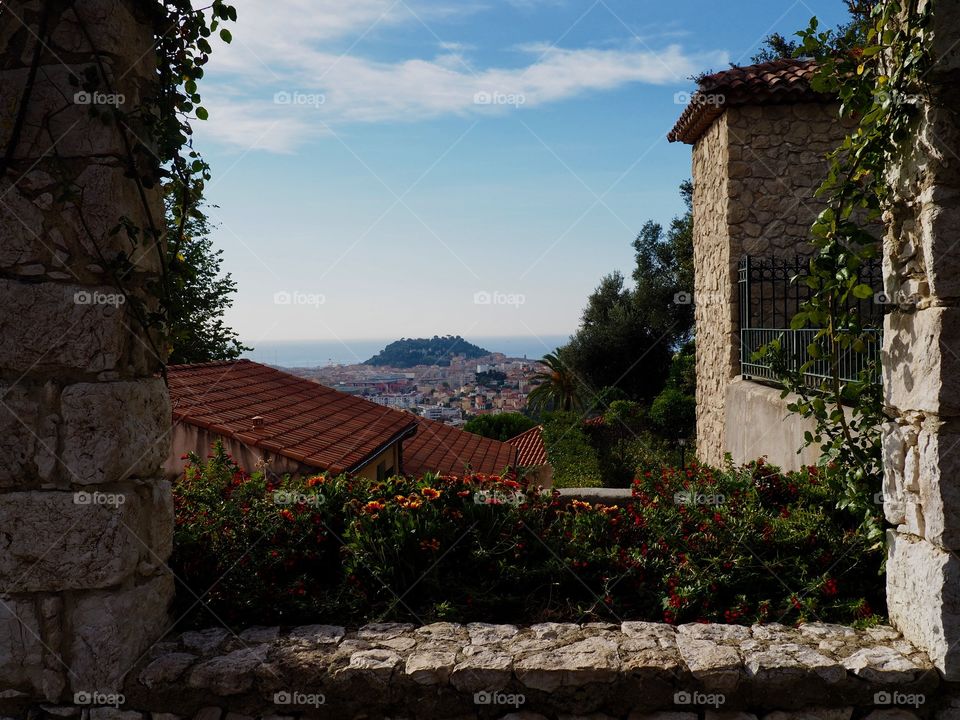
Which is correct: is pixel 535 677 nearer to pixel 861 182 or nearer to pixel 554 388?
pixel 861 182

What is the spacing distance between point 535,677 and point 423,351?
15761 mm

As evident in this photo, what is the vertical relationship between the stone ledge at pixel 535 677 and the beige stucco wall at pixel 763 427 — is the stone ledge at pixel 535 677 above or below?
below

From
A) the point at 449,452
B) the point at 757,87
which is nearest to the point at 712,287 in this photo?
the point at 757,87

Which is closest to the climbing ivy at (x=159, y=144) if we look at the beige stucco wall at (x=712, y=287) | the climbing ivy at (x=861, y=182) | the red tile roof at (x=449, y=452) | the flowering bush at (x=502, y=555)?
the flowering bush at (x=502, y=555)

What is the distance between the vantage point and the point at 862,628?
322 centimetres

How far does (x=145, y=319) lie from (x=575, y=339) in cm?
2052

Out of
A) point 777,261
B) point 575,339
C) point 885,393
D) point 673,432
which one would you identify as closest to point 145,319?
point 885,393

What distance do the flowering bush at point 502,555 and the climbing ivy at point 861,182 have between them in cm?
39

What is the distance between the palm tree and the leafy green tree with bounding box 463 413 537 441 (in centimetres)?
283

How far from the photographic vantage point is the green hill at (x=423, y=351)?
17.3 metres

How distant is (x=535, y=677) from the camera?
289 cm

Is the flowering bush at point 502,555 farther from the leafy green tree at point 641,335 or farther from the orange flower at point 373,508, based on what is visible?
the leafy green tree at point 641,335

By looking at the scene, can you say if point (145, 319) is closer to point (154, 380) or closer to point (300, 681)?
point (154, 380)

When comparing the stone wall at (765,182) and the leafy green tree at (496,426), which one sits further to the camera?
the leafy green tree at (496,426)
